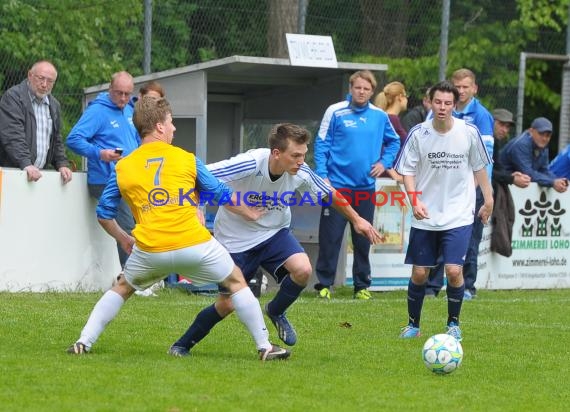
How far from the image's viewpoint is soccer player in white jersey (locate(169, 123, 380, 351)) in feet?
26.9

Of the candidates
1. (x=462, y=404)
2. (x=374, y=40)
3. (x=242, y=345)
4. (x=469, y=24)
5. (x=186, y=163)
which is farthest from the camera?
(x=469, y=24)

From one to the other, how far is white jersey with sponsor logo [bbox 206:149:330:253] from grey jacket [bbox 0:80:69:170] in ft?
13.2

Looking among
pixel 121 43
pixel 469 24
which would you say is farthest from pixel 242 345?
pixel 469 24

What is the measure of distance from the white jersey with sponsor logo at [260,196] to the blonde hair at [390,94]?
17.7ft

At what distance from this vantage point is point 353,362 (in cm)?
816

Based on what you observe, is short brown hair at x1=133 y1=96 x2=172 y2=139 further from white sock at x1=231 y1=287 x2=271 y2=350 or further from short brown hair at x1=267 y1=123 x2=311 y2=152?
white sock at x1=231 y1=287 x2=271 y2=350

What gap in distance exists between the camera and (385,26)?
16453 mm

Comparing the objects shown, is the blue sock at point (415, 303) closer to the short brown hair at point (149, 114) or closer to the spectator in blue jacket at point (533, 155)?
the short brown hair at point (149, 114)

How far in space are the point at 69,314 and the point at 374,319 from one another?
8.74 ft

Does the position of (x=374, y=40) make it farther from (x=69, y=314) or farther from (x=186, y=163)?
(x=186, y=163)

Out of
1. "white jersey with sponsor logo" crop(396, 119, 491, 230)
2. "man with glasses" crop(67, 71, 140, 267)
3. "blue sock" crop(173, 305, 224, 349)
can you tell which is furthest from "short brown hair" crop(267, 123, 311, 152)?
A: "man with glasses" crop(67, 71, 140, 267)

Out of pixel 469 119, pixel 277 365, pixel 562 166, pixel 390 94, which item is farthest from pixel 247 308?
pixel 562 166

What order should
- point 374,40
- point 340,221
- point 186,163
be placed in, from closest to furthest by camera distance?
1. point 186,163
2. point 340,221
3. point 374,40

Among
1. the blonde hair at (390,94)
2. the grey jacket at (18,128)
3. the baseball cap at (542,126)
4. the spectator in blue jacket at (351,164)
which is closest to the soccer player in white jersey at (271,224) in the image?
the grey jacket at (18,128)
